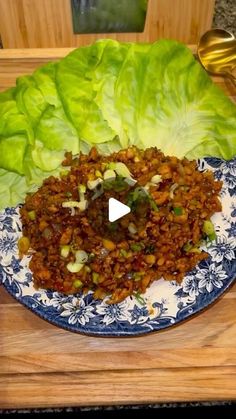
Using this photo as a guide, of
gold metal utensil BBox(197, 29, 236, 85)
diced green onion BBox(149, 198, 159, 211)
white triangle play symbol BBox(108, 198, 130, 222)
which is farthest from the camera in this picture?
gold metal utensil BBox(197, 29, 236, 85)

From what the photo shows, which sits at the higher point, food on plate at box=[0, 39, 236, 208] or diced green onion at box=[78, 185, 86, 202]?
food on plate at box=[0, 39, 236, 208]

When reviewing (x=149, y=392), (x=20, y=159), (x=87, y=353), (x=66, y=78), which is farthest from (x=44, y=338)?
(x=66, y=78)

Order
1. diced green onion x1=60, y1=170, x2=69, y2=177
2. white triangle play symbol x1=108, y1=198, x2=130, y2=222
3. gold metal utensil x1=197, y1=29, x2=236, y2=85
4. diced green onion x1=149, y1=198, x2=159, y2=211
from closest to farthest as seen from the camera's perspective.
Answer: white triangle play symbol x1=108, y1=198, x2=130, y2=222 → diced green onion x1=149, y1=198, x2=159, y2=211 → diced green onion x1=60, y1=170, x2=69, y2=177 → gold metal utensil x1=197, y1=29, x2=236, y2=85

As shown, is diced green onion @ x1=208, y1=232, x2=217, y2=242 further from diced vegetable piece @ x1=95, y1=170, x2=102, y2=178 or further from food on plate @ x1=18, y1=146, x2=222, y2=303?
diced vegetable piece @ x1=95, y1=170, x2=102, y2=178

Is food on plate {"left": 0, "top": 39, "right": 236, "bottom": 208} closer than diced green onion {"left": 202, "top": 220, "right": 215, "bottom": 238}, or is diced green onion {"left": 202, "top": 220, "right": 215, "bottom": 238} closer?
diced green onion {"left": 202, "top": 220, "right": 215, "bottom": 238}

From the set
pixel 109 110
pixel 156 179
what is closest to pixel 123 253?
pixel 156 179

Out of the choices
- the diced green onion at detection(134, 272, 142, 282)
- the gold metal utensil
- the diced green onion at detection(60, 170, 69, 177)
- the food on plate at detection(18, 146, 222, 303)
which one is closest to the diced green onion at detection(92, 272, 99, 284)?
the food on plate at detection(18, 146, 222, 303)
